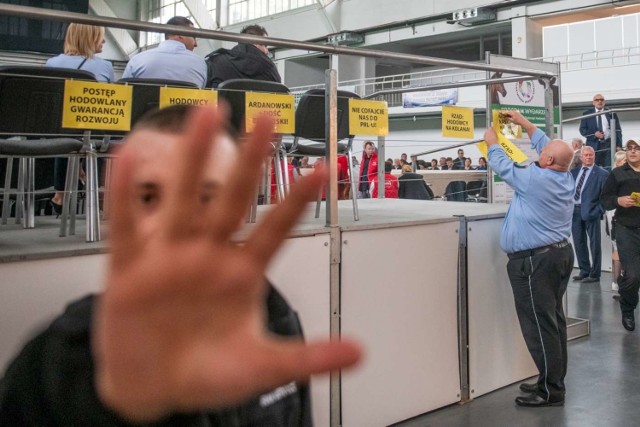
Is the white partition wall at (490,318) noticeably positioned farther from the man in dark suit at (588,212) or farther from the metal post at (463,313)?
the man in dark suit at (588,212)

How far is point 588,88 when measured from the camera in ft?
45.9

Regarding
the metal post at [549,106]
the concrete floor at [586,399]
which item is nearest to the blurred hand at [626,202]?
the concrete floor at [586,399]

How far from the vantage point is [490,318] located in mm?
3480

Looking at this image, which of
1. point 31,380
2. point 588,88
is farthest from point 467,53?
point 31,380

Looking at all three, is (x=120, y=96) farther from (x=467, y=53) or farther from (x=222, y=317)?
(x=467, y=53)

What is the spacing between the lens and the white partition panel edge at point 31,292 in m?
1.79

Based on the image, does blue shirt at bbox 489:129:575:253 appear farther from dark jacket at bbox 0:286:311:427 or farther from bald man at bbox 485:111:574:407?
dark jacket at bbox 0:286:311:427

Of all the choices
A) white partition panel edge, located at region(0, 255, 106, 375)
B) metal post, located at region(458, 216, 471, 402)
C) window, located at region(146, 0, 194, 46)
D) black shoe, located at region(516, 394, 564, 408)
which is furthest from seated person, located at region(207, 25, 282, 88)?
window, located at region(146, 0, 194, 46)

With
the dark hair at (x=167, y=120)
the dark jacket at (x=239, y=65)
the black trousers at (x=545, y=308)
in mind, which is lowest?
the black trousers at (x=545, y=308)

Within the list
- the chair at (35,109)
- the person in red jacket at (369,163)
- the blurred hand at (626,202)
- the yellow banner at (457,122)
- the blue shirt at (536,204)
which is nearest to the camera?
the chair at (35,109)

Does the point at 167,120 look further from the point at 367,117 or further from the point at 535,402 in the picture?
the point at 535,402

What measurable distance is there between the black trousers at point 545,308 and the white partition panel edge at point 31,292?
2301 millimetres

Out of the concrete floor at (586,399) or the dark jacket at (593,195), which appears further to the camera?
the dark jacket at (593,195)

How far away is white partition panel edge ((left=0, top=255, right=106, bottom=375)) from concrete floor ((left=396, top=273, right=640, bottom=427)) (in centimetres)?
182
